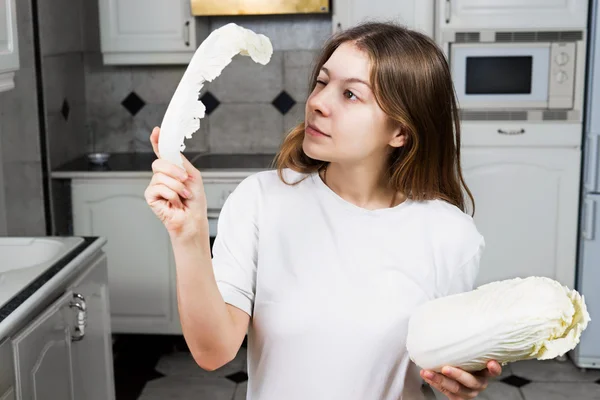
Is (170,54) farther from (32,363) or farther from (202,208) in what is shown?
(202,208)

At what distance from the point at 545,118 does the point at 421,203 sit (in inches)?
78.5

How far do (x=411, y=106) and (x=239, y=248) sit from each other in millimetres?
383

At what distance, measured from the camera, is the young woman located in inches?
53.1

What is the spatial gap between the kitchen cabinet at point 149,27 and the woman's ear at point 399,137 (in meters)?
2.17

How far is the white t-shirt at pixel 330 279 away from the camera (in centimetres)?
137

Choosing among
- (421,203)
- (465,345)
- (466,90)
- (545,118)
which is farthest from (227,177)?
(465,345)

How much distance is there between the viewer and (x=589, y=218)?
3299mm

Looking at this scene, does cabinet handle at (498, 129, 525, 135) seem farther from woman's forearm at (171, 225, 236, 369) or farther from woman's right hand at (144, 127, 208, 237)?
woman's right hand at (144, 127, 208, 237)

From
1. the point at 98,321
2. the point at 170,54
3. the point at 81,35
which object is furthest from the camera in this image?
the point at 81,35

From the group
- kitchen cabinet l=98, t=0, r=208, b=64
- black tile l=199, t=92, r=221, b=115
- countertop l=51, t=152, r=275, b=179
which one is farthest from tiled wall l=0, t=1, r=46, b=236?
black tile l=199, t=92, r=221, b=115

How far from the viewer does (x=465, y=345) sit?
1186mm

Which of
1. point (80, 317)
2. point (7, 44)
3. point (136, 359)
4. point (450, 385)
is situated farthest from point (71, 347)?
point (136, 359)

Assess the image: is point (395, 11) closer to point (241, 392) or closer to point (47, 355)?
point (241, 392)

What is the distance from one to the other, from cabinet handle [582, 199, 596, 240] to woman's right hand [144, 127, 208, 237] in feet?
8.43
